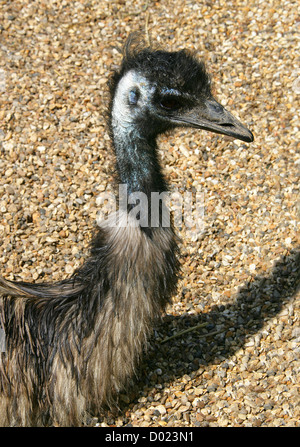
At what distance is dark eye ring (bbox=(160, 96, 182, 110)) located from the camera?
2568 millimetres

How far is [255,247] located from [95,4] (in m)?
2.15

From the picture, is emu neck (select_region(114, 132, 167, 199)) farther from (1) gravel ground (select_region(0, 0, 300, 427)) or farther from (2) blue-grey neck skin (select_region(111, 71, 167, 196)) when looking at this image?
(1) gravel ground (select_region(0, 0, 300, 427))

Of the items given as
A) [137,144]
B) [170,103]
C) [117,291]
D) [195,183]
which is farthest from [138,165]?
[195,183]

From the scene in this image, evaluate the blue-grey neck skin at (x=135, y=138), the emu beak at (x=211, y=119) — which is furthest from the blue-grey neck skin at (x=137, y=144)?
the emu beak at (x=211, y=119)

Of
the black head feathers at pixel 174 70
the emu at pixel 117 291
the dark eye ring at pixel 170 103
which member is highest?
the black head feathers at pixel 174 70

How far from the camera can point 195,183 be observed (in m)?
3.61

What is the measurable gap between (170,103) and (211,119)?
0.17 meters

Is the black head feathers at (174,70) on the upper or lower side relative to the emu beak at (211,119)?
upper

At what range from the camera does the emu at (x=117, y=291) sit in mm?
2543

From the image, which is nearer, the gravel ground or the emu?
the emu

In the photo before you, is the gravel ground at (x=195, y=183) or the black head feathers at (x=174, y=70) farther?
the gravel ground at (x=195, y=183)

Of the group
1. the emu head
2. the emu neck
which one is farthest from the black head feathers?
the emu neck

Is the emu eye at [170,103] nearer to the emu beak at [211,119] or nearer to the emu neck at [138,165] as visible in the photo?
the emu beak at [211,119]

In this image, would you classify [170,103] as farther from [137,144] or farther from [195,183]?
[195,183]
